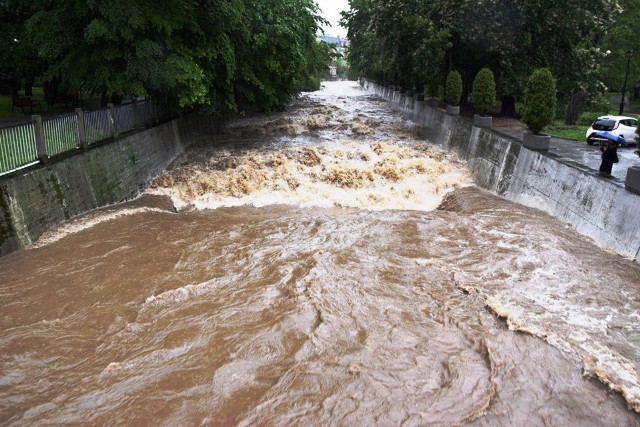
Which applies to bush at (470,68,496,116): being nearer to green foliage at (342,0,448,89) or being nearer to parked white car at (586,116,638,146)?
parked white car at (586,116,638,146)

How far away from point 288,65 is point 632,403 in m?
17.8

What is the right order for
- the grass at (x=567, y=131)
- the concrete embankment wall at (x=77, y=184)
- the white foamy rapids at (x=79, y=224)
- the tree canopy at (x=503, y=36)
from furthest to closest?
the tree canopy at (x=503, y=36)
the grass at (x=567, y=131)
the white foamy rapids at (x=79, y=224)
the concrete embankment wall at (x=77, y=184)

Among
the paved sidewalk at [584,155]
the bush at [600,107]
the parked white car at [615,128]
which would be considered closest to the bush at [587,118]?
the bush at [600,107]

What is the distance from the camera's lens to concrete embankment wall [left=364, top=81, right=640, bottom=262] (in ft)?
32.6

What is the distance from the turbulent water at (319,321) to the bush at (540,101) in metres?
3.10

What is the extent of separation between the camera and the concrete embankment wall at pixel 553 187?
9.92 meters

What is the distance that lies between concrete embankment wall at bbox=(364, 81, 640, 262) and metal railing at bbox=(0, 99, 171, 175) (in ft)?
38.6

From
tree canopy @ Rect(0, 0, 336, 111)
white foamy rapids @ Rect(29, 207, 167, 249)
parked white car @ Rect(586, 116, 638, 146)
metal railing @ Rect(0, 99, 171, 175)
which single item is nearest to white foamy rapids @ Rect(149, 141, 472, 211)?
white foamy rapids @ Rect(29, 207, 167, 249)

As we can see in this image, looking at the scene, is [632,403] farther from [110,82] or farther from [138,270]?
[110,82]

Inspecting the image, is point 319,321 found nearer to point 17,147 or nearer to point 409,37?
point 17,147

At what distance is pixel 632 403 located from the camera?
5.62 meters

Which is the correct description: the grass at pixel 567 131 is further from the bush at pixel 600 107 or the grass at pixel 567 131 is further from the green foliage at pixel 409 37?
the green foliage at pixel 409 37

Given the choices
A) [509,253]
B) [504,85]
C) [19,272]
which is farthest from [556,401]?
[504,85]

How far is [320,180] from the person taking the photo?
54.0ft
